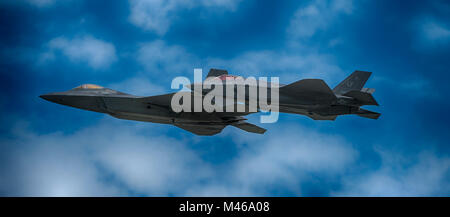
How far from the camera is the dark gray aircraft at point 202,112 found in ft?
100

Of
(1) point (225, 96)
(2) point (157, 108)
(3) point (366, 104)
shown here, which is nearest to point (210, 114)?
(1) point (225, 96)

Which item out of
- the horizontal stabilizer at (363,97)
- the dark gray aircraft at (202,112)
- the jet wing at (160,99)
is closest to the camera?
the dark gray aircraft at (202,112)

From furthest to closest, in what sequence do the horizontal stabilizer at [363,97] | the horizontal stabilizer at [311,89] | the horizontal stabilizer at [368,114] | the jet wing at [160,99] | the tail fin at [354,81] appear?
the tail fin at [354,81] → the horizontal stabilizer at [368,114] → the jet wing at [160,99] → the horizontal stabilizer at [363,97] → the horizontal stabilizer at [311,89]

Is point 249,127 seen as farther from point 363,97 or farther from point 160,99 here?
point 363,97

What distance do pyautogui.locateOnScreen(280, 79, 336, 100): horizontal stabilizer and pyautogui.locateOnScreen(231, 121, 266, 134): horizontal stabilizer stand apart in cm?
584

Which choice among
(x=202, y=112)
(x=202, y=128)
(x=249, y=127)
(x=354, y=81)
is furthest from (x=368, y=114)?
(x=202, y=128)

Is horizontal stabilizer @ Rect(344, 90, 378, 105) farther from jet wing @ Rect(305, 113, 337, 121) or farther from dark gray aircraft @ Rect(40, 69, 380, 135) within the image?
jet wing @ Rect(305, 113, 337, 121)

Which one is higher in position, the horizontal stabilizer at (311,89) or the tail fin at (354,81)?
the tail fin at (354,81)

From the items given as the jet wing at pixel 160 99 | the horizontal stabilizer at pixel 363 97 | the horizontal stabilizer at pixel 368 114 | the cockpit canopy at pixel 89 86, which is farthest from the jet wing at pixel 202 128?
the horizontal stabilizer at pixel 368 114

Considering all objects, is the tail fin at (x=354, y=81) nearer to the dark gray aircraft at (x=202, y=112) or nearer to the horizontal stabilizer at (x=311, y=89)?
the dark gray aircraft at (x=202, y=112)

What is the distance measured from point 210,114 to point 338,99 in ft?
34.4

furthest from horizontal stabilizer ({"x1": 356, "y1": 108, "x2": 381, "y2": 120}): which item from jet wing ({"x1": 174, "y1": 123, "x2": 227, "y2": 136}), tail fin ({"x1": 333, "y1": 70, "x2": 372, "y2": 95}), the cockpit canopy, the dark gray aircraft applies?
the cockpit canopy

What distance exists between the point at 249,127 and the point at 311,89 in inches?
315

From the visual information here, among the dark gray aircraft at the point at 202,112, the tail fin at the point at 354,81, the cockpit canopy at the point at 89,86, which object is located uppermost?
the tail fin at the point at 354,81
